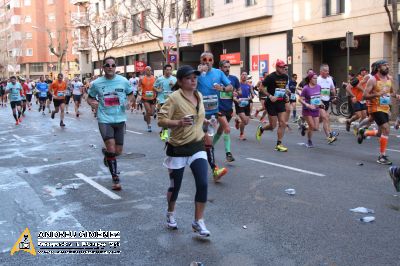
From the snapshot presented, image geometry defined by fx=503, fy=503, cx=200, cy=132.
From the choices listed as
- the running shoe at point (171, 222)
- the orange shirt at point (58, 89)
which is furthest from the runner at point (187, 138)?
the orange shirt at point (58, 89)

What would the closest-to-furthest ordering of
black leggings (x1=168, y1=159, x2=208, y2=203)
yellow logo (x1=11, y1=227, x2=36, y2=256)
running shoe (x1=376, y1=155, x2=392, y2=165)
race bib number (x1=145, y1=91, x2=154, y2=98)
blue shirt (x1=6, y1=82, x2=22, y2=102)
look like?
yellow logo (x1=11, y1=227, x2=36, y2=256) < black leggings (x1=168, y1=159, x2=208, y2=203) < running shoe (x1=376, y1=155, x2=392, y2=165) < race bib number (x1=145, y1=91, x2=154, y2=98) < blue shirt (x1=6, y1=82, x2=22, y2=102)

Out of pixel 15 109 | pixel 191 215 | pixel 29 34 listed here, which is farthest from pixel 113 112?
pixel 29 34

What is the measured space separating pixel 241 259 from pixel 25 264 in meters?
1.91

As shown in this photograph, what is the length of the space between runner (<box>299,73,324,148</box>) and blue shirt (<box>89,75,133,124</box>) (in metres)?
4.94

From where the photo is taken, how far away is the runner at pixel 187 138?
16.2 ft

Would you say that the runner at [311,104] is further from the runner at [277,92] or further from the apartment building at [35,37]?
the apartment building at [35,37]

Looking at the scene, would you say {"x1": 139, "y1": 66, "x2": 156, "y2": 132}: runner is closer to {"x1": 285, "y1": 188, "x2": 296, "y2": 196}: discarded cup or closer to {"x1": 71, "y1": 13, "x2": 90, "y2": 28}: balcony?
{"x1": 285, "y1": 188, "x2": 296, "y2": 196}: discarded cup

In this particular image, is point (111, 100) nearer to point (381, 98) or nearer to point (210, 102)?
point (210, 102)

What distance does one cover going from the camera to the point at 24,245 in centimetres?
492

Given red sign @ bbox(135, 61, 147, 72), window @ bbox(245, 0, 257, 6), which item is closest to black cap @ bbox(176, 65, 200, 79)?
window @ bbox(245, 0, 257, 6)

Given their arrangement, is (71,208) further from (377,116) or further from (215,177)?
(377,116)

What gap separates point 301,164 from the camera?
8.96m

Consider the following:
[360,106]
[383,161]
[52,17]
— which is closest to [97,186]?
[383,161]

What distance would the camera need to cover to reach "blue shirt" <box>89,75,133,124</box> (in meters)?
7.40
